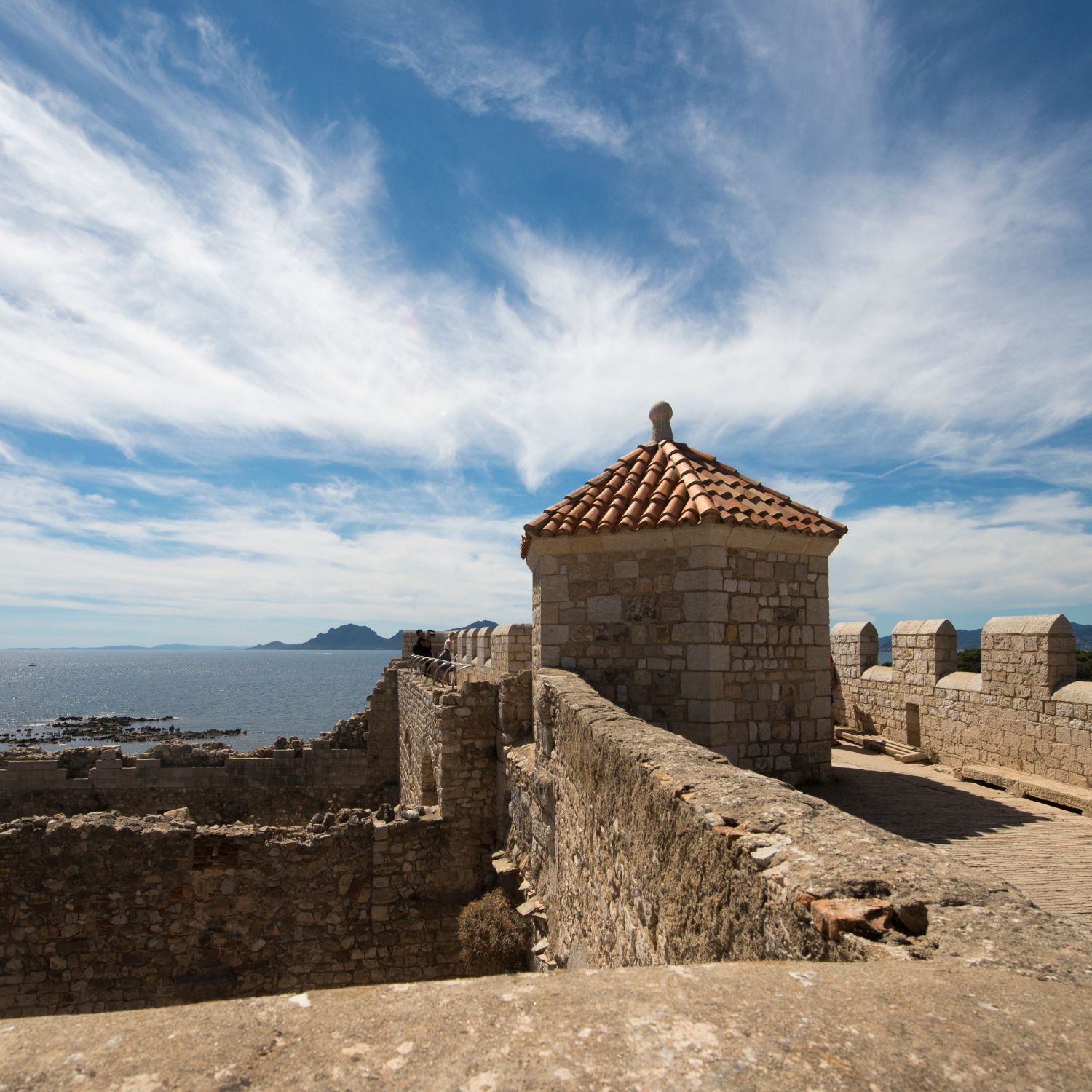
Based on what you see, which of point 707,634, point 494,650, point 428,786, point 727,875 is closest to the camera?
point 727,875

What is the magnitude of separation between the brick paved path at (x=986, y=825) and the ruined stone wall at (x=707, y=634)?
87 centimetres

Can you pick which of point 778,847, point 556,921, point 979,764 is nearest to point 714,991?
point 778,847

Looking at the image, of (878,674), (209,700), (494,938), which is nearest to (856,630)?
(878,674)

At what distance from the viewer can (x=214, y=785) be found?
1792cm

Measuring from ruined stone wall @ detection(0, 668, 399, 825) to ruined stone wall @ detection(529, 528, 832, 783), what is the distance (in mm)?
12226

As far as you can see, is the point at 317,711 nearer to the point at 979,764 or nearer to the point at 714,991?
the point at 979,764

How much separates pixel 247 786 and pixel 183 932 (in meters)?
8.98

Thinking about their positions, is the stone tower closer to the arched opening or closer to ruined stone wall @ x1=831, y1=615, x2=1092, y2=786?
ruined stone wall @ x1=831, y1=615, x2=1092, y2=786

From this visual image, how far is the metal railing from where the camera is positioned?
15477 millimetres

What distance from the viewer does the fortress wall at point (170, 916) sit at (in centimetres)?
949

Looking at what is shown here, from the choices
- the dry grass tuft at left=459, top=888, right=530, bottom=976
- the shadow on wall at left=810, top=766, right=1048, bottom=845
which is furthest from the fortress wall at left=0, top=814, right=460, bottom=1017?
the shadow on wall at left=810, top=766, right=1048, bottom=845

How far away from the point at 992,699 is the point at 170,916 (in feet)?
34.9

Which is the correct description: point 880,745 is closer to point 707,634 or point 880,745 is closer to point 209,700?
point 707,634

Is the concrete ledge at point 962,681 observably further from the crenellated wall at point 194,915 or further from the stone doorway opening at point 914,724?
the crenellated wall at point 194,915
